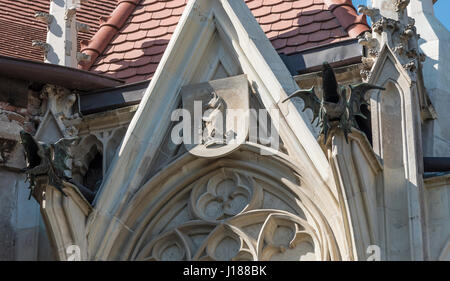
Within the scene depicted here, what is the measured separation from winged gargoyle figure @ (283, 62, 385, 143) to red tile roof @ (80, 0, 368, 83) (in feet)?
8.78

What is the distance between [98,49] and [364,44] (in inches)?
159

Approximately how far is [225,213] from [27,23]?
16.9 ft

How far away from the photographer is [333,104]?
44.5ft

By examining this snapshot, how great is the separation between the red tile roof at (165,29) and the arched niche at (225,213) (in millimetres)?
2024

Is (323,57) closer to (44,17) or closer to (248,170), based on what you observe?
(248,170)

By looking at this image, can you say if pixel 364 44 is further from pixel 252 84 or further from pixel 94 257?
pixel 94 257

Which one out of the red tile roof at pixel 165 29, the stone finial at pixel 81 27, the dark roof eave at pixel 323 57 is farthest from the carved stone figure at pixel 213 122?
the stone finial at pixel 81 27

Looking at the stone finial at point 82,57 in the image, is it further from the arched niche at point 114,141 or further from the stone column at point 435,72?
the stone column at point 435,72

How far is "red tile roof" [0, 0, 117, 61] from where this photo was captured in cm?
1802

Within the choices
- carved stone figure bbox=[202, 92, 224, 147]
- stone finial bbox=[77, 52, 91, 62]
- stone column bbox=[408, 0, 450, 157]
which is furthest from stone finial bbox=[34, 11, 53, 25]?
stone column bbox=[408, 0, 450, 157]

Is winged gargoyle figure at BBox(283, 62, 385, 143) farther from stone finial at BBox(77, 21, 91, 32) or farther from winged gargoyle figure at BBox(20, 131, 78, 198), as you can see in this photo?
stone finial at BBox(77, 21, 91, 32)

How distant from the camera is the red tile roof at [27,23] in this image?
59.1ft
